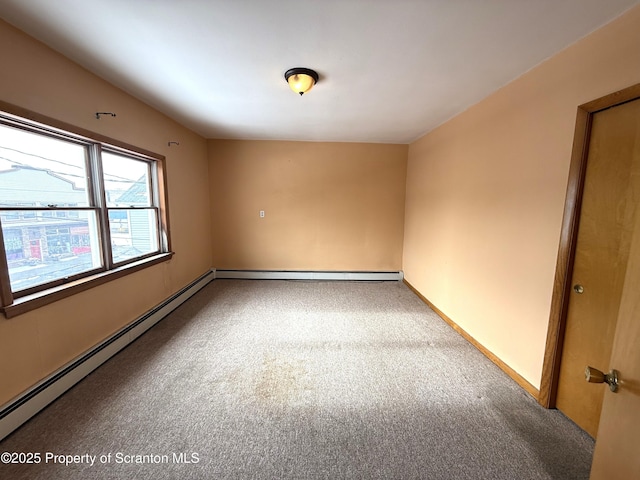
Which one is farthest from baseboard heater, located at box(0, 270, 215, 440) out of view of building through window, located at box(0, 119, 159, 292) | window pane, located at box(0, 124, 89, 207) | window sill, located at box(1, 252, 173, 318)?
window pane, located at box(0, 124, 89, 207)

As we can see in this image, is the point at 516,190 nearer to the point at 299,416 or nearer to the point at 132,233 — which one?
the point at 299,416

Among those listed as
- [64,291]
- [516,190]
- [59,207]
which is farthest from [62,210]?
[516,190]

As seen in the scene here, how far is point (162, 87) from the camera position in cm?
236

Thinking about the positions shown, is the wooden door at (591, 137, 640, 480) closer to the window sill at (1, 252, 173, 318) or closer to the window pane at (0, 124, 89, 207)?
the window sill at (1, 252, 173, 318)

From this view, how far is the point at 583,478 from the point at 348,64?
2.89 meters

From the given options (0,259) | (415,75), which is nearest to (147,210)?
(0,259)

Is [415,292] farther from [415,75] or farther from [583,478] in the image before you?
[415,75]

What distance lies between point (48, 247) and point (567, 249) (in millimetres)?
3612

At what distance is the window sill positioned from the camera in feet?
5.12

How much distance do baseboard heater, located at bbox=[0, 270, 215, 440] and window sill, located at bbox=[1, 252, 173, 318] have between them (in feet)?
1.71

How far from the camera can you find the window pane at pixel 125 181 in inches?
94.1

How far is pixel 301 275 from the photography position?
4688 millimetres

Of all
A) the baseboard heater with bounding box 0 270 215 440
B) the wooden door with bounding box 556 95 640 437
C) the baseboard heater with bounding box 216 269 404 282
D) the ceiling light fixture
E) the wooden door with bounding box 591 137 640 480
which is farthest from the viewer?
the baseboard heater with bounding box 216 269 404 282

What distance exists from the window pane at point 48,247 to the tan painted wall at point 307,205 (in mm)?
2396
